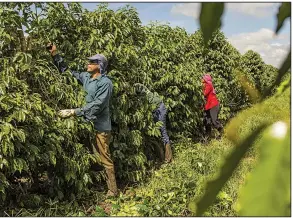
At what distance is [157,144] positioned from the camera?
5.50 metres

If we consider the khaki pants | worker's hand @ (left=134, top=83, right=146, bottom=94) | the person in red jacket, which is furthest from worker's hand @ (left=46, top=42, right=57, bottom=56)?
the person in red jacket

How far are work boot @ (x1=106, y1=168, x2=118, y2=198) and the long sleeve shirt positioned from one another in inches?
17.9

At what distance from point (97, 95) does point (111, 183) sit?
3.12 feet

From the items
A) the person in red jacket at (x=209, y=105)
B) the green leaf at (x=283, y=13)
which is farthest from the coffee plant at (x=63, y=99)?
the green leaf at (x=283, y=13)

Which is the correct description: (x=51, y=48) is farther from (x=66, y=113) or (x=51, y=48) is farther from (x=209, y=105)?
(x=209, y=105)

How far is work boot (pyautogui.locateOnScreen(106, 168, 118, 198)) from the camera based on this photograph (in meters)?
4.16

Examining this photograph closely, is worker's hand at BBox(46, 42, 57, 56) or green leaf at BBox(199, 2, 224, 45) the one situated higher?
green leaf at BBox(199, 2, 224, 45)

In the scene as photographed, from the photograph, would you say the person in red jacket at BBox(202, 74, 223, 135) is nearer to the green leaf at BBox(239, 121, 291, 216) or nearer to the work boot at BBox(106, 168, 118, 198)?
the work boot at BBox(106, 168, 118, 198)

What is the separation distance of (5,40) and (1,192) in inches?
45.3

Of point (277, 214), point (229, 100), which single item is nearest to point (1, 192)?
point (277, 214)

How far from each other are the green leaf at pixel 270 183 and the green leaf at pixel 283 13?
0.60 ft

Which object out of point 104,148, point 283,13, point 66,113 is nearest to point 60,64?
point 66,113

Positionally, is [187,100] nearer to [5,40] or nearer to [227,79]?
[227,79]

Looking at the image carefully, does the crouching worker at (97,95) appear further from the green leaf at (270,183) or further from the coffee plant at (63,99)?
the green leaf at (270,183)
